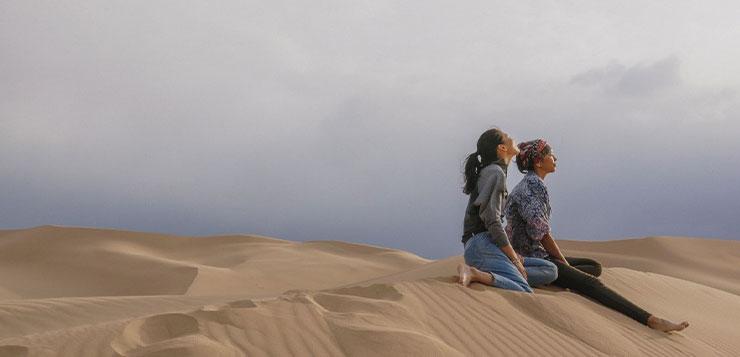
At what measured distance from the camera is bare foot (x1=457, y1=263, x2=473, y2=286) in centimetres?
662

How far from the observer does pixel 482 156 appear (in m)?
6.92

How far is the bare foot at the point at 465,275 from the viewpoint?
662 cm

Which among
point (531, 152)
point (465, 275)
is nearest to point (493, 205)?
point (465, 275)

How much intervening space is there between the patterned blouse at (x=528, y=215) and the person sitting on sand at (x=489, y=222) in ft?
0.90

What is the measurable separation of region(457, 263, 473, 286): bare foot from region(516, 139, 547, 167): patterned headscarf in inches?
51.7

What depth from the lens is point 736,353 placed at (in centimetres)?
737

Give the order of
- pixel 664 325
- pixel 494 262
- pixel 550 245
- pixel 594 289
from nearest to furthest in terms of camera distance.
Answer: pixel 494 262 → pixel 664 325 → pixel 550 245 → pixel 594 289

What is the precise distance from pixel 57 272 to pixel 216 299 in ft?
34.8

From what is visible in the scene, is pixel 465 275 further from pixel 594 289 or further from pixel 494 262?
pixel 594 289

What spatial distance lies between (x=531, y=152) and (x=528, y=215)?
2.17 ft

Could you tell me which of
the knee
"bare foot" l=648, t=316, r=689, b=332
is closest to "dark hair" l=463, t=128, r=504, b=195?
the knee

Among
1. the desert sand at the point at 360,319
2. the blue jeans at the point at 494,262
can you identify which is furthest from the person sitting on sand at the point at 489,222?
the desert sand at the point at 360,319

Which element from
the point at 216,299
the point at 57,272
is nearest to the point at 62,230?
the point at 57,272

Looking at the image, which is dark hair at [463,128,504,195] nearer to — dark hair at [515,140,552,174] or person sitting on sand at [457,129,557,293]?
person sitting on sand at [457,129,557,293]
